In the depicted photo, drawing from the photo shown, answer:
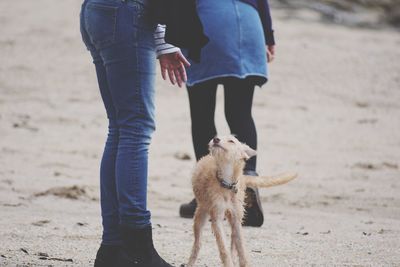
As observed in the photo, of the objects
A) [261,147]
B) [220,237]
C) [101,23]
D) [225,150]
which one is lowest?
[261,147]

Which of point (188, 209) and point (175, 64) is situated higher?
point (175, 64)

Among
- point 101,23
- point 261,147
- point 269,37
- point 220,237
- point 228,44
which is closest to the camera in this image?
point 101,23

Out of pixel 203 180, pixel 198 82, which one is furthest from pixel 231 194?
pixel 198 82

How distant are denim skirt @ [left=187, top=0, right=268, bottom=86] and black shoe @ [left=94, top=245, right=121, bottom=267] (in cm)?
177

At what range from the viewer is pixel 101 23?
364 centimetres

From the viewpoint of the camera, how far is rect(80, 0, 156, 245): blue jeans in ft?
11.8

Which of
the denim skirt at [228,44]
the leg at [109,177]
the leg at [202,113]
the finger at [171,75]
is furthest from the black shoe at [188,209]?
the finger at [171,75]

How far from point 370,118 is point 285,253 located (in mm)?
7184

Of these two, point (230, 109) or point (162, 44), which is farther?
point (230, 109)

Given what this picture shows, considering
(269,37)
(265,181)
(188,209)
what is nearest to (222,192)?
(265,181)

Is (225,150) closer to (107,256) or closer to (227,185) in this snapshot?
(227,185)

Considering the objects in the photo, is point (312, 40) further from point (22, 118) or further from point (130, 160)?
point (130, 160)

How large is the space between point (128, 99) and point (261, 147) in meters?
6.21

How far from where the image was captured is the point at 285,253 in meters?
4.62
